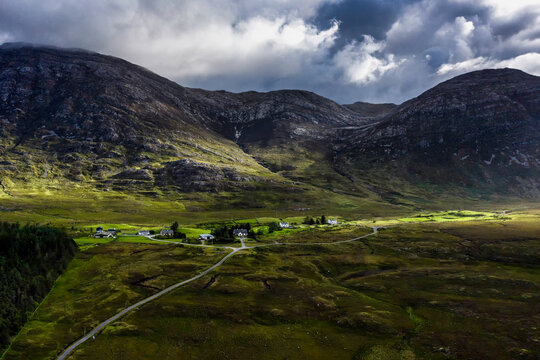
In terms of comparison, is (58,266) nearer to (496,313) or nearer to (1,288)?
(1,288)

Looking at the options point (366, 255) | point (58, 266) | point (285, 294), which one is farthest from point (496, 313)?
point (58, 266)

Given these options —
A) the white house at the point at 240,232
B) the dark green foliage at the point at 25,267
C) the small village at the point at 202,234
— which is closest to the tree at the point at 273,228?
the small village at the point at 202,234

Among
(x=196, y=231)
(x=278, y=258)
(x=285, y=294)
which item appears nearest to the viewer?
(x=285, y=294)

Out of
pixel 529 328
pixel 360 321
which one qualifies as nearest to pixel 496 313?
pixel 529 328

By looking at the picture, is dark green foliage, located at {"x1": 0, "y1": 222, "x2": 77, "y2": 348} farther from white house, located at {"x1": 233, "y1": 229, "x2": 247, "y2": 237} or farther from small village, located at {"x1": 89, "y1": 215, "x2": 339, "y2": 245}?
white house, located at {"x1": 233, "y1": 229, "x2": 247, "y2": 237}

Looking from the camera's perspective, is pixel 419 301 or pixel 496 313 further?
pixel 419 301

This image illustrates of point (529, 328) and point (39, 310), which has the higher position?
point (529, 328)

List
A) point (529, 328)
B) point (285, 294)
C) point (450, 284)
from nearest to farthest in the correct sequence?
1. point (529, 328)
2. point (285, 294)
3. point (450, 284)
